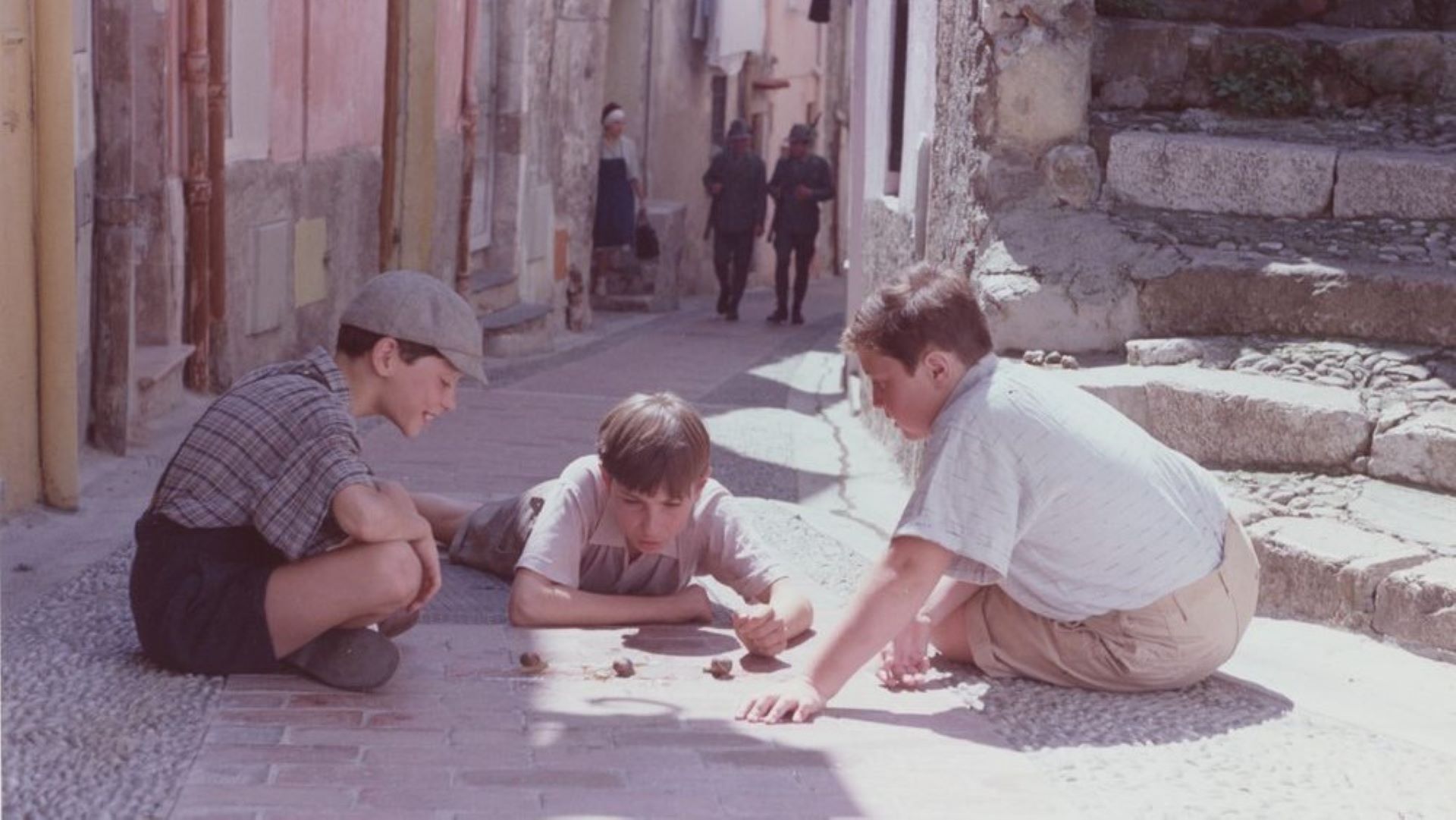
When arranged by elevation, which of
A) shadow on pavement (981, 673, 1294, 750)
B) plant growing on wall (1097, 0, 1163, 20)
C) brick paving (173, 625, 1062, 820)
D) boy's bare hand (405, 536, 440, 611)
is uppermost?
plant growing on wall (1097, 0, 1163, 20)

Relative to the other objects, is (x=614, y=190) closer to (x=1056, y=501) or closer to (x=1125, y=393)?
(x=1125, y=393)

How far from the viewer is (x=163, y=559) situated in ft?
13.9

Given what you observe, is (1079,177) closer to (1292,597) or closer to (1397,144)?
(1397,144)

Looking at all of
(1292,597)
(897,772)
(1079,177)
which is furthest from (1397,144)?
(897,772)

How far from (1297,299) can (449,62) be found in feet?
24.7

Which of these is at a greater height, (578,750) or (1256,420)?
(1256,420)

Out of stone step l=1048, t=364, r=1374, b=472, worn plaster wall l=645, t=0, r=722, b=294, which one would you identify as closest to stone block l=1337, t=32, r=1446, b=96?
stone step l=1048, t=364, r=1374, b=472

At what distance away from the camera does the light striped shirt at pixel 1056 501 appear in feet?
13.5

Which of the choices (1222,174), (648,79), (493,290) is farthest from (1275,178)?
(648,79)

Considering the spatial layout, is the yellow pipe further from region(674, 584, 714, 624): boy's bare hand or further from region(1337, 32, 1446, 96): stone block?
region(1337, 32, 1446, 96): stone block

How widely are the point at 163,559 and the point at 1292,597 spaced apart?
2791 millimetres

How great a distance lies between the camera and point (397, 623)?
14.9 ft

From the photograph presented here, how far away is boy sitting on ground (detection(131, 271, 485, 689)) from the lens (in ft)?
13.5

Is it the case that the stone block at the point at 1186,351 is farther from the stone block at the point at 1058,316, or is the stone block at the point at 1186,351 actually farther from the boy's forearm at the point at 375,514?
the boy's forearm at the point at 375,514
